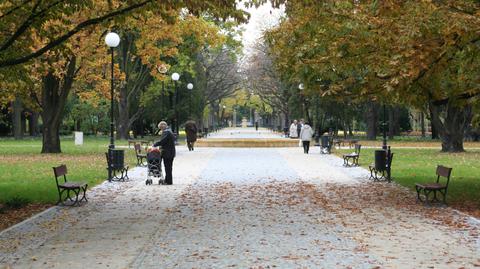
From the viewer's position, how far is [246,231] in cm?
1022

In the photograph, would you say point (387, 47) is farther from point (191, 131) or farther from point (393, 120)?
point (393, 120)

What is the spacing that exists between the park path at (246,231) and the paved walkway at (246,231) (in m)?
0.01

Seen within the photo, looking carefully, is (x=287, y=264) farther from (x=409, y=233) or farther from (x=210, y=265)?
(x=409, y=233)

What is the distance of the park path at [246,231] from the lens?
8086mm

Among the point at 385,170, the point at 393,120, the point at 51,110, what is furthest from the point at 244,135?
the point at 385,170

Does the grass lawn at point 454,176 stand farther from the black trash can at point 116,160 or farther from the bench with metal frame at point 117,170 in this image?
the black trash can at point 116,160

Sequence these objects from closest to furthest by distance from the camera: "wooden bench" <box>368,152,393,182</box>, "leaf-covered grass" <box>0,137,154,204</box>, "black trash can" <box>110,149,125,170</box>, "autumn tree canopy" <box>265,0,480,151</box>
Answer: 1. "autumn tree canopy" <box>265,0,480,151</box>
2. "leaf-covered grass" <box>0,137,154,204</box>
3. "wooden bench" <box>368,152,393,182</box>
4. "black trash can" <box>110,149,125,170</box>

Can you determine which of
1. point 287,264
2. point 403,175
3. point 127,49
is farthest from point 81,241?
point 127,49

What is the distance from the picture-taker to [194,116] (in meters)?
59.1

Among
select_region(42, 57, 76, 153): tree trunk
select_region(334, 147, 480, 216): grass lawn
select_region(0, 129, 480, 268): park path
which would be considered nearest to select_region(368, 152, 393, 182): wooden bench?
select_region(334, 147, 480, 216): grass lawn

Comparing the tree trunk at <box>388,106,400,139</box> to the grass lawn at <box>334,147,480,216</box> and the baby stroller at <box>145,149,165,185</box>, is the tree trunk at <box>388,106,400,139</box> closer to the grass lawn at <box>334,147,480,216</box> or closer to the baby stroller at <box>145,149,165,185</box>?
the grass lawn at <box>334,147,480,216</box>

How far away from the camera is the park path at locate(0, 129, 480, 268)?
8.09 m

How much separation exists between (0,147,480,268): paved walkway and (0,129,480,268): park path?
1 cm

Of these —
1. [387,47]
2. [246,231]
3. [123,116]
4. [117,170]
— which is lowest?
[246,231]
